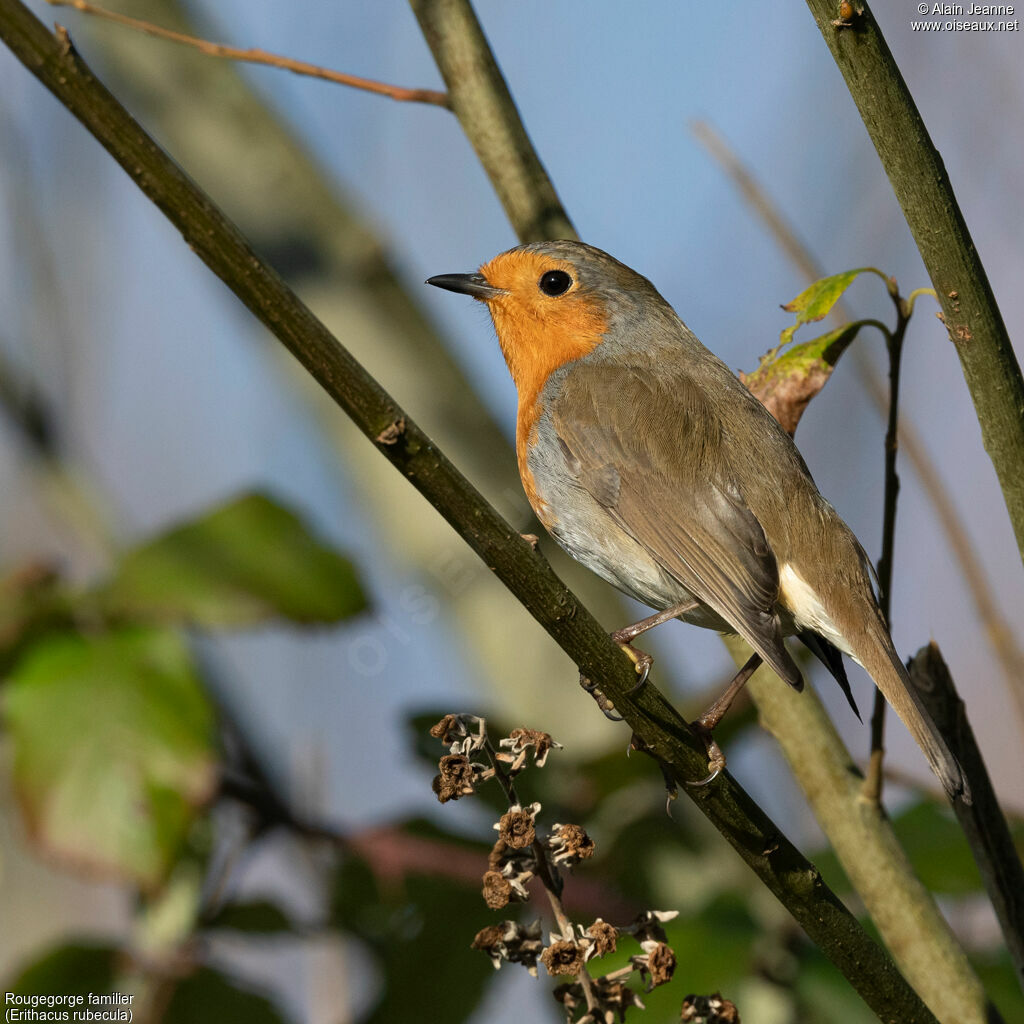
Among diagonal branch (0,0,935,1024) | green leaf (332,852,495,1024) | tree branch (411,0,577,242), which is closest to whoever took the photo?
diagonal branch (0,0,935,1024)

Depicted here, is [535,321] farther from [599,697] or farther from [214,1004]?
[214,1004]

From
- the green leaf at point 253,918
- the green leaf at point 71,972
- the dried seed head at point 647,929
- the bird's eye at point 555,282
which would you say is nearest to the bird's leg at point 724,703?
the dried seed head at point 647,929

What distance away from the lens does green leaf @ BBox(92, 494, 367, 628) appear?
2.30 meters

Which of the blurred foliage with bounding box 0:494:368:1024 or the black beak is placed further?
the black beak

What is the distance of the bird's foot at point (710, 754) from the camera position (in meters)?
1.45

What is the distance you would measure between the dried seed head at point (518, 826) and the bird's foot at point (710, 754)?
243 millimetres

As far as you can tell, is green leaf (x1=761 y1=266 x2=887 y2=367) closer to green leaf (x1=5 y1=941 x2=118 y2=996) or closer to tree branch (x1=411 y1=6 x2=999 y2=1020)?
tree branch (x1=411 y1=6 x2=999 y2=1020)

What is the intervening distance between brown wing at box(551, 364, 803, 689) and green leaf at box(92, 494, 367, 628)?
1.92ft

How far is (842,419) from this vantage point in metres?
4.31

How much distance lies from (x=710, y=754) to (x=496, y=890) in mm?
515

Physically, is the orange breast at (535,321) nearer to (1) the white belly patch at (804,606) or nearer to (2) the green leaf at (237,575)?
(2) the green leaf at (237,575)

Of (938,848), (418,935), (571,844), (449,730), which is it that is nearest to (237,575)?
(418,935)

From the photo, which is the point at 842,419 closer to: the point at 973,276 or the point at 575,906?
the point at 575,906

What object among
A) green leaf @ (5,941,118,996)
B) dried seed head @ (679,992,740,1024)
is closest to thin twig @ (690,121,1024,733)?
dried seed head @ (679,992,740,1024)
